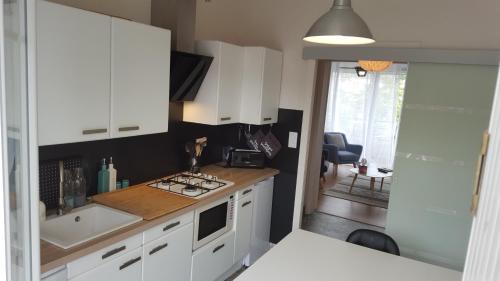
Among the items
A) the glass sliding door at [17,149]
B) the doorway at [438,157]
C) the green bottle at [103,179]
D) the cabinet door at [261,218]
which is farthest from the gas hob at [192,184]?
the doorway at [438,157]

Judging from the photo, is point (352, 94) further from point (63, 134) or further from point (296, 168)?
point (63, 134)

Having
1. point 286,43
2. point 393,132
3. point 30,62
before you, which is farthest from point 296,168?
point 393,132

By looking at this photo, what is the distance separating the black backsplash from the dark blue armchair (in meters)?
3.95

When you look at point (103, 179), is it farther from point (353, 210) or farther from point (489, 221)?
point (353, 210)

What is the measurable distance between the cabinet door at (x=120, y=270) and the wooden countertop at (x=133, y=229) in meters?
0.12

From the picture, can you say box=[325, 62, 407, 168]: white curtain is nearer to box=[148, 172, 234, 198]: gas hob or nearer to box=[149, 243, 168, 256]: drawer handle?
box=[148, 172, 234, 198]: gas hob

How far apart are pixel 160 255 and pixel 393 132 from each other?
685 centimetres

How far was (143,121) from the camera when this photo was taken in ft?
8.04

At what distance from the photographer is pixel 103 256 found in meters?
1.94

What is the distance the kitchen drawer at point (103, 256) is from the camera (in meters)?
1.80

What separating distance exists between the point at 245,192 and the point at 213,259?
2.08 feet

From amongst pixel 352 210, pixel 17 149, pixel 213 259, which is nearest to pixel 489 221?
pixel 17 149

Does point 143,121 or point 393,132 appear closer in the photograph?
point 143,121

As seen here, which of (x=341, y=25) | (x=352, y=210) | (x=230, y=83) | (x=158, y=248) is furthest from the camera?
(x=352, y=210)
